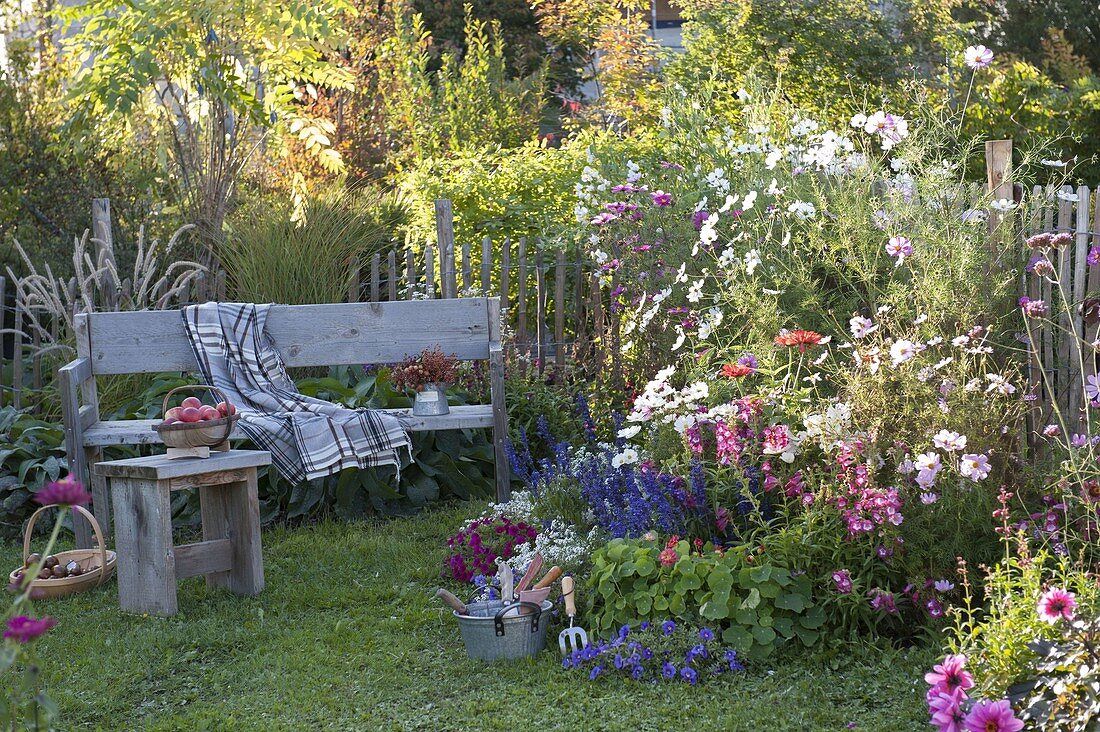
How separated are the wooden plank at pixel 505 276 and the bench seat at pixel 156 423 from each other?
113 cm

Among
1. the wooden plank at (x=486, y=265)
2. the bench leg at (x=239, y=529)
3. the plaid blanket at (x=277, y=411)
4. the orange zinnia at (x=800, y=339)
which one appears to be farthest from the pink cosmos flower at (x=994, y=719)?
the wooden plank at (x=486, y=265)

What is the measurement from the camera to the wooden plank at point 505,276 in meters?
6.47

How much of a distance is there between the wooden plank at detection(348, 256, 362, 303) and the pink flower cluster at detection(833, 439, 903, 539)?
3.93m

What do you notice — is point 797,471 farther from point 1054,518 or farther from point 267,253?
point 267,253

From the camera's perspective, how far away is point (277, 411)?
522 centimetres

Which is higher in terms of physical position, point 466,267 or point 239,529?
point 466,267

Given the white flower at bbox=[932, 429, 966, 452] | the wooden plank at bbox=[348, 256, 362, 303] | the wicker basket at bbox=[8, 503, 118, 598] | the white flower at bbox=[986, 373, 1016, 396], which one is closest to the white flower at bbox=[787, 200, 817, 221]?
Answer: the white flower at bbox=[986, 373, 1016, 396]

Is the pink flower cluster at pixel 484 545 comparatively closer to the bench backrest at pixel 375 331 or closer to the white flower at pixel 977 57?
the bench backrest at pixel 375 331

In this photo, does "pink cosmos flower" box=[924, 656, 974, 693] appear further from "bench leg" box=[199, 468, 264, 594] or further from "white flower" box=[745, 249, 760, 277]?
"bench leg" box=[199, 468, 264, 594]

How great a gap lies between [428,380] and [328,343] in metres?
0.63

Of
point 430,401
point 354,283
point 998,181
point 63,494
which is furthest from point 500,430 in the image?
point 63,494

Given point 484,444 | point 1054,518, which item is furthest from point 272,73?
point 1054,518

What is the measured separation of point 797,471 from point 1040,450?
2.98 feet

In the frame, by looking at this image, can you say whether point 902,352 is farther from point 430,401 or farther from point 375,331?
point 375,331
